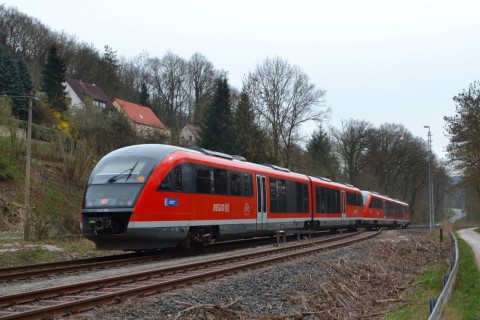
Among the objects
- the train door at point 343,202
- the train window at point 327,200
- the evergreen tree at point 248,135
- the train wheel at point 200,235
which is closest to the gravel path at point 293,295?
the train wheel at point 200,235

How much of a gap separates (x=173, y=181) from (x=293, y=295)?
5.69 metres

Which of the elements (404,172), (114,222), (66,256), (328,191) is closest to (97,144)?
(328,191)

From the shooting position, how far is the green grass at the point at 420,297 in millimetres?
9391

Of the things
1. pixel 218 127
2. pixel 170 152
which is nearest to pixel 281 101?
pixel 218 127

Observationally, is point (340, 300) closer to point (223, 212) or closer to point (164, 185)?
point (164, 185)

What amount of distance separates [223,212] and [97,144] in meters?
22.5

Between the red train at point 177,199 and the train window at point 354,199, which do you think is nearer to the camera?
the red train at point 177,199

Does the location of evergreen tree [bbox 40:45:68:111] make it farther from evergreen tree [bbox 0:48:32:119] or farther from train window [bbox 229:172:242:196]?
train window [bbox 229:172:242:196]

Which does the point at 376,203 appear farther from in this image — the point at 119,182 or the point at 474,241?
the point at 119,182

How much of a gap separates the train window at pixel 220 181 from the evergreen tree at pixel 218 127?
29.8 m

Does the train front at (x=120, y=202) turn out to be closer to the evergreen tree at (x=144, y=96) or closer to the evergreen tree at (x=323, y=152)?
the evergreen tree at (x=323, y=152)

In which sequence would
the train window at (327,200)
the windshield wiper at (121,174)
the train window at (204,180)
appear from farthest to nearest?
the train window at (327,200), the train window at (204,180), the windshield wiper at (121,174)

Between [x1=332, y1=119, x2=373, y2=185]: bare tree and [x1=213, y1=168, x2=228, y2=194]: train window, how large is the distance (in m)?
53.5

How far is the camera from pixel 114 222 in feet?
45.1
